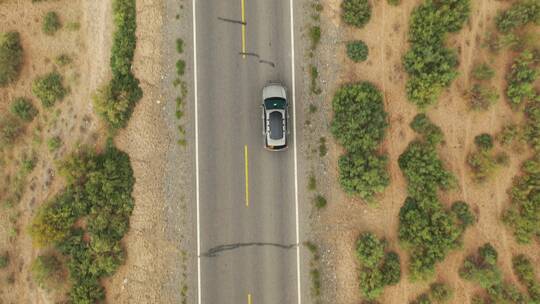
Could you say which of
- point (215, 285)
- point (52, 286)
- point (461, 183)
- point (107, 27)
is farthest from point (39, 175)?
point (461, 183)

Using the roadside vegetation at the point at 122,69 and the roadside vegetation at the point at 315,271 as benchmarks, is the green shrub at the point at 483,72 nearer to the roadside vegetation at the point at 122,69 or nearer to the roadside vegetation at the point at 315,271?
the roadside vegetation at the point at 315,271

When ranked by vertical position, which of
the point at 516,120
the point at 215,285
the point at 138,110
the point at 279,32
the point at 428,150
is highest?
the point at 279,32

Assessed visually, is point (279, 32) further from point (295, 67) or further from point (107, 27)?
point (107, 27)

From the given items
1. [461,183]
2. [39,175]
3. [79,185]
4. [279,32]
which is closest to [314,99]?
[279,32]

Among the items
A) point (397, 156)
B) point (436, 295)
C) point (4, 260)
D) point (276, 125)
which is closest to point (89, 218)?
point (4, 260)

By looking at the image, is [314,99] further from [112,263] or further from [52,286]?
[52,286]

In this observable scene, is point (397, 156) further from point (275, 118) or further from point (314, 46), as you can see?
point (314, 46)

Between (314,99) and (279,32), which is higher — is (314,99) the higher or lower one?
the lower one

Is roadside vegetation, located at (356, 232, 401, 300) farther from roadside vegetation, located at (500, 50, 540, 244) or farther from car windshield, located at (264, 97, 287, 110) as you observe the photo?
car windshield, located at (264, 97, 287, 110)
